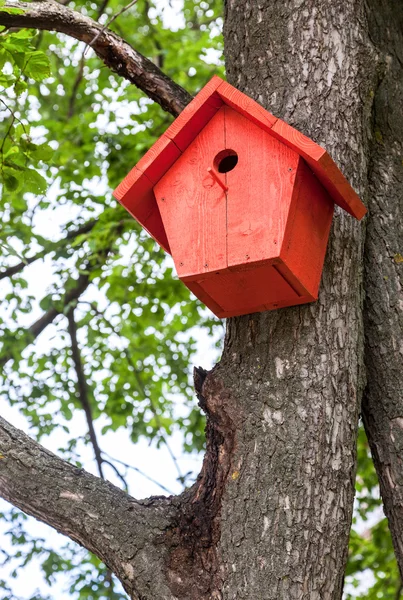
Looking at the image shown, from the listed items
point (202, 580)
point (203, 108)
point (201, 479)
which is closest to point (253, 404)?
point (201, 479)

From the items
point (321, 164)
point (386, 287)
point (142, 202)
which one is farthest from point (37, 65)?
point (386, 287)

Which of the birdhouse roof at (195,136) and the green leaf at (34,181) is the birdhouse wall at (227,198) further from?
the green leaf at (34,181)

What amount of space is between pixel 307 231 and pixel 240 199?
232mm

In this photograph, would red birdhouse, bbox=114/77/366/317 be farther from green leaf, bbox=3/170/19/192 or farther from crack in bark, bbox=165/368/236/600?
green leaf, bbox=3/170/19/192

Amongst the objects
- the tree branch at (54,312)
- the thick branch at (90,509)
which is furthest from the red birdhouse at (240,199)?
the tree branch at (54,312)

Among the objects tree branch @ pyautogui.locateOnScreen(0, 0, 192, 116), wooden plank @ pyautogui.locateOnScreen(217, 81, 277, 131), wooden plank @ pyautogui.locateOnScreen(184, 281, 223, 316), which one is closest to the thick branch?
wooden plank @ pyautogui.locateOnScreen(184, 281, 223, 316)

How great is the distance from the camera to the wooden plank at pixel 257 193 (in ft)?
6.79

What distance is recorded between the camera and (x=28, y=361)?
5.78m

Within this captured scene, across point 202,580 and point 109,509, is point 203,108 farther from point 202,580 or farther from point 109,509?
point 202,580

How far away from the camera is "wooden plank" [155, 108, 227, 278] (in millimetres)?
2145

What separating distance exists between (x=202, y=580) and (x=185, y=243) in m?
0.95

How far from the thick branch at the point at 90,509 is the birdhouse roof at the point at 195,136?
837 mm

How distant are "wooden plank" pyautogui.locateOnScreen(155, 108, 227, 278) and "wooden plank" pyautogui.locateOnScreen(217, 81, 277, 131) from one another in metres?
0.10

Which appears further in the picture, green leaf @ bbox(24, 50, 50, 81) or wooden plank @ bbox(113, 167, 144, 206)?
green leaf @ bbox(24, 50, 50, 81)
